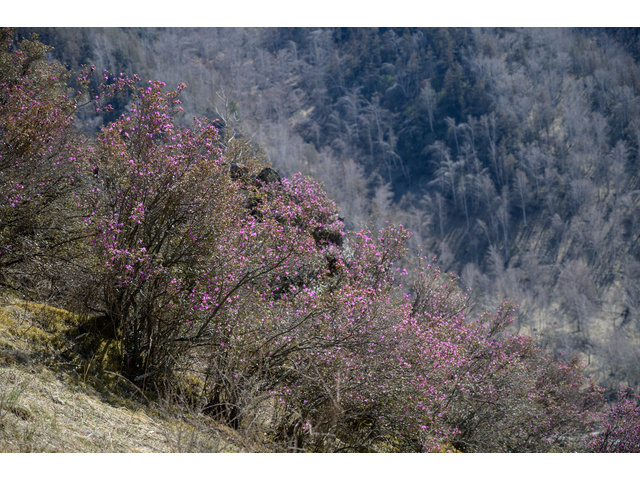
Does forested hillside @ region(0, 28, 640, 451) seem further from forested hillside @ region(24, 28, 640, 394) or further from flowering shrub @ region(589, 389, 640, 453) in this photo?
forested hillside @ region(24, 28, 640, 394)

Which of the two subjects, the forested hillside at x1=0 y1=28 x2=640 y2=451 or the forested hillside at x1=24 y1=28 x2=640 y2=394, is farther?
the forested hillside at x1=24 y1=28 x2=640 y2=394

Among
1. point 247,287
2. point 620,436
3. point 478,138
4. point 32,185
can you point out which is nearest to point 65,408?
point 247,287

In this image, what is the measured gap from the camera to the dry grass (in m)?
3.54

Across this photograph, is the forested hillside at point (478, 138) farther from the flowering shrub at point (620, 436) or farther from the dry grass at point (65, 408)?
the dry grass at point (65, 408)

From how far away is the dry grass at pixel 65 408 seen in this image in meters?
3.54

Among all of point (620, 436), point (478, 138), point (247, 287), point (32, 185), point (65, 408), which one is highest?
point (32, 185)

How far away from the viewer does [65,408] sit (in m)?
3.98

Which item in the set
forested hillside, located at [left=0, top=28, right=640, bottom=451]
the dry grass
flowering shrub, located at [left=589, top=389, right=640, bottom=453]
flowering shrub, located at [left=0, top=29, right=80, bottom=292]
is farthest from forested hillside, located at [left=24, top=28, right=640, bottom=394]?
the dry grass

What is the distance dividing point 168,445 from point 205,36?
56566 millimetres

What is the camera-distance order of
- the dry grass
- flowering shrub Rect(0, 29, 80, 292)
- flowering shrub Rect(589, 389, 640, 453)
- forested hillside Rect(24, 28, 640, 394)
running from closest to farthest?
the dry grass, flowering shrub Rect(0, 29, 80, 292), flowering shrub Rect(589, 389, 640, 453), forested hillside Rect(24, 28, 640, 394)

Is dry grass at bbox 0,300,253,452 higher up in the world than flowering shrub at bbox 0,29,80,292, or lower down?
lower down

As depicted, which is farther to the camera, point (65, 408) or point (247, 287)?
point (247, 287)

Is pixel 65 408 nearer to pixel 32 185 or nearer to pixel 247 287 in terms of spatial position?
pixel 247 287

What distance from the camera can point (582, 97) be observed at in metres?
61.9
